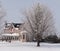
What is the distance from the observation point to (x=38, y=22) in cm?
3875

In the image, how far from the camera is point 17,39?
7700 cm

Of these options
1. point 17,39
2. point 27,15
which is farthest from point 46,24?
point 17,39

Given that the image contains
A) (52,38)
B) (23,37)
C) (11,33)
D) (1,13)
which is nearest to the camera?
(1,13)

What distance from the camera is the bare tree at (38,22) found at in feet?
126

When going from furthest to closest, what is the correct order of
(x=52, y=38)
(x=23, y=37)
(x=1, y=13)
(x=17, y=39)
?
(x=17, y=39) < (x=23, y=37) < (x=52, y=38) < (x=1, y=13)

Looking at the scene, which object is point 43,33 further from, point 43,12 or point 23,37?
point 23,37

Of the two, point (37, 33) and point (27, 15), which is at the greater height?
point (27, 15)

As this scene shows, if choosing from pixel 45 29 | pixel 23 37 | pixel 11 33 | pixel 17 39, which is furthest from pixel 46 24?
pixel 11 33

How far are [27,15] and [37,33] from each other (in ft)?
14.0

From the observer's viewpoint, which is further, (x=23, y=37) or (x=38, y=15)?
(x=23, y=37)

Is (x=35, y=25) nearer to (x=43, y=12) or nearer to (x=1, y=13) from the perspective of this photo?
(x=43, y=12)

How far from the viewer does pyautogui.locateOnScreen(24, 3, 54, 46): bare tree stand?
3850 cm

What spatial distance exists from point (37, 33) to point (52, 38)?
23.6 metres

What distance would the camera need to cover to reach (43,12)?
39.6m
